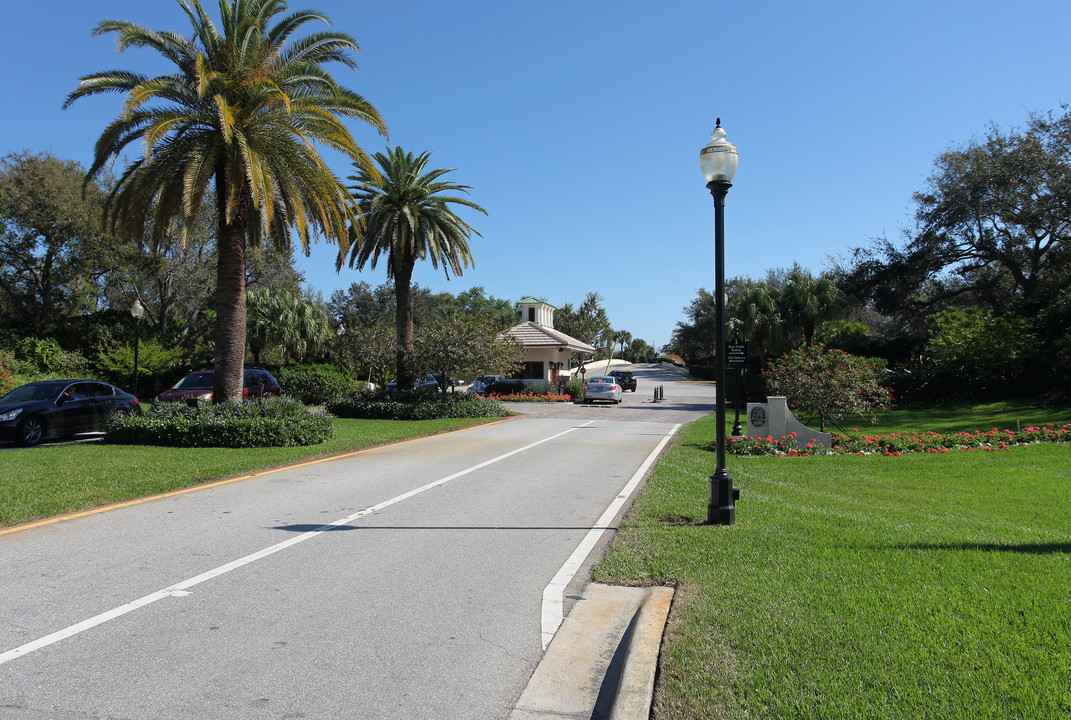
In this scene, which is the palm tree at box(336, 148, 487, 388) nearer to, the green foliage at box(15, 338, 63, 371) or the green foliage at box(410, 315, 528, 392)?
the green foliage at box(410, 315, 528, 392)

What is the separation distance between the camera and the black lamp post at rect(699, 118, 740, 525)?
292 inches

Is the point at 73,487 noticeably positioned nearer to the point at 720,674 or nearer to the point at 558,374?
the point at 720,674

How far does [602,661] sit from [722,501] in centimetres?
366

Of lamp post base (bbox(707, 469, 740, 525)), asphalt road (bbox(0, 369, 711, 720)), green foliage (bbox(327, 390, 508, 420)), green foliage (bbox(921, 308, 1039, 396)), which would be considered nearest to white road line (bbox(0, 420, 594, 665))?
asphalt road (bbox(0, 369, 711, 720))

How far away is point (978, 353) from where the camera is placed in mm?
27672

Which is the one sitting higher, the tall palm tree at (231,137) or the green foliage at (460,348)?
the tall palm tree at (231,137)

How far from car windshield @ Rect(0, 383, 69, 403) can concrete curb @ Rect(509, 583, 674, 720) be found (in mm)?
15591

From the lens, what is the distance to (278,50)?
53.7 ft

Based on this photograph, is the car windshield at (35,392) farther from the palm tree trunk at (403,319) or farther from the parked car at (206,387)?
the palm tree trunk at (403,319)

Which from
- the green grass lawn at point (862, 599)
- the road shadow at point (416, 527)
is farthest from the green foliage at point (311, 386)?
the green grass lawn at point (862, 599)

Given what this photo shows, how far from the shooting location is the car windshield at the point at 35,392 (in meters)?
15.4

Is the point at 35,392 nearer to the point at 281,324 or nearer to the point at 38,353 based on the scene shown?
the point at 38,353

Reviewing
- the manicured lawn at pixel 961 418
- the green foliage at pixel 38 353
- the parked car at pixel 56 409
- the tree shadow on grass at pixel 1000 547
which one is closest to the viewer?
the tree shadow on grass at pixel 1000 547

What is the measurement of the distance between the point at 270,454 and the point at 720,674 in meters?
11.3
